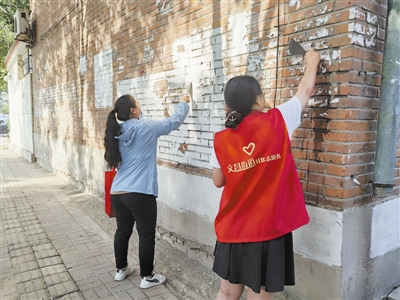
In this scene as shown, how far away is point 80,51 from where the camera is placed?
7.60 m

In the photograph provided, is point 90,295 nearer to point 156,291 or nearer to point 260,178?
point 156,291

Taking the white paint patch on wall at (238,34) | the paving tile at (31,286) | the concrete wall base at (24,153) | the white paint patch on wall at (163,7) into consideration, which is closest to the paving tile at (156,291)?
the paving tile at (31,286)

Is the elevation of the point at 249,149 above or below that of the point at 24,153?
above

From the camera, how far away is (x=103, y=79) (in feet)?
20.9

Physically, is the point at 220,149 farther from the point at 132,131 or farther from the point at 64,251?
the point at 64,251

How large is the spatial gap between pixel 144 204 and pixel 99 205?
356 cm

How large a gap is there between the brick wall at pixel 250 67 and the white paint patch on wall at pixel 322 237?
8cm

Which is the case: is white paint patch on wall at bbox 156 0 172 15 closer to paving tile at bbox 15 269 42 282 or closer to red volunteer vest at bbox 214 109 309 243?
red volunteer vest at bbox 214 109 309 243

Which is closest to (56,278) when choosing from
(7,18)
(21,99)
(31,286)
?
(31,286)

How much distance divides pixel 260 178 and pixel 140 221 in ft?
5.49

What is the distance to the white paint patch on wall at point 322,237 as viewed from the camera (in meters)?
2.44

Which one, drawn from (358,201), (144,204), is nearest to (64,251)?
(144,204)

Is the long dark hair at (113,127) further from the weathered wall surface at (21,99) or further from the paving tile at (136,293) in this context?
the weathered wall surface at (21,99)

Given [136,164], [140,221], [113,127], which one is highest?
[113,127]
